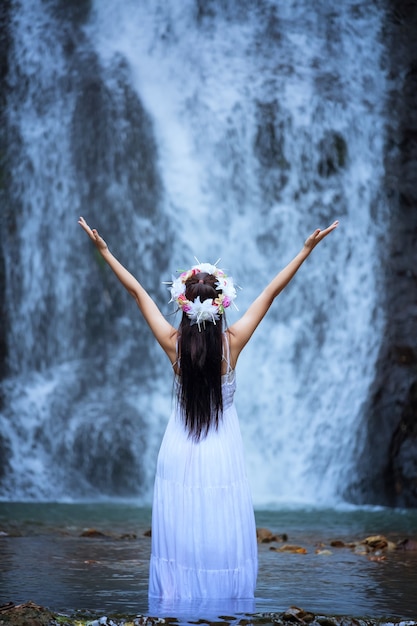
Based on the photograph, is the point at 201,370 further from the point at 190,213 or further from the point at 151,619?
the point at 190,213

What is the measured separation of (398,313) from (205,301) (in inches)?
387

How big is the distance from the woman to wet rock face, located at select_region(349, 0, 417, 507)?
8014 mm

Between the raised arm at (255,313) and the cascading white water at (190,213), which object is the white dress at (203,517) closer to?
the raised arm at (255,313)

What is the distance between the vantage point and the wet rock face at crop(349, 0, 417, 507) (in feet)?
44.9

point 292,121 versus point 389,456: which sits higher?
point 292,121

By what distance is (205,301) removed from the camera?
18.1ft

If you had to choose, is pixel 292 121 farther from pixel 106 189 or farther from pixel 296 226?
pixel 106 189

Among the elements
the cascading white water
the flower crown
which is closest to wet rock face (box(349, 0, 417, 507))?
the cascading white water

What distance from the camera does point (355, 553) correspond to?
8.55 metres

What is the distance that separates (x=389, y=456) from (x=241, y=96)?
20.4ft

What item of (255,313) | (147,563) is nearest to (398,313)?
(147,563)

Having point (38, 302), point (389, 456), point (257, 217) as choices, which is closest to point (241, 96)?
point (257, 217)

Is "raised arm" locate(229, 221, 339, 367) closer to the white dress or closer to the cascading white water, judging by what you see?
the white dress

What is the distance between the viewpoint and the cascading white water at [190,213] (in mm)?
14727
